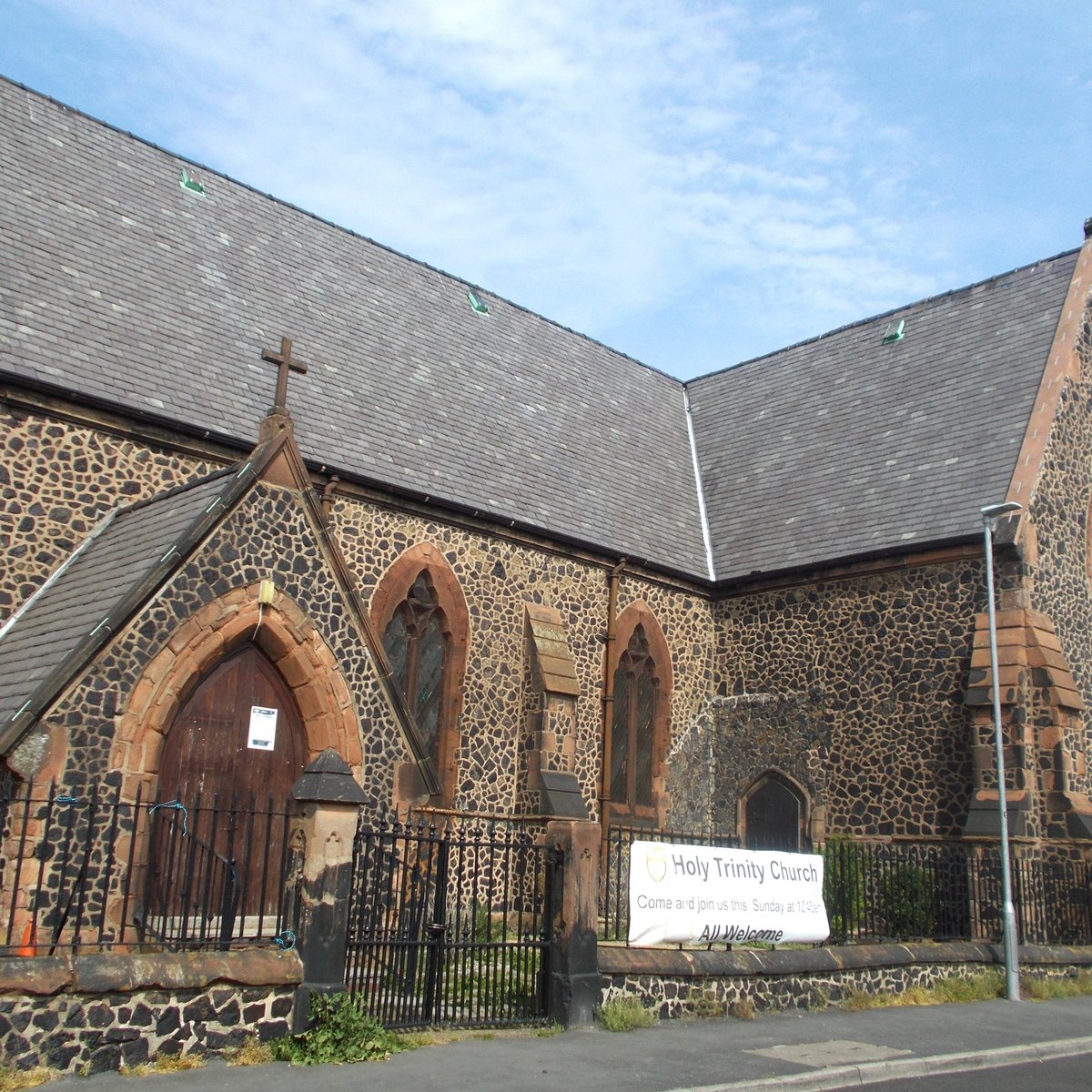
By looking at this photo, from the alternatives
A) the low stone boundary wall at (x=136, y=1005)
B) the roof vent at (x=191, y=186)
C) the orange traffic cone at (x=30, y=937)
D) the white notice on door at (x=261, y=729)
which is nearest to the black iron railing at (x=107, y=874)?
the orange traffic cone at (x=30, y=937)

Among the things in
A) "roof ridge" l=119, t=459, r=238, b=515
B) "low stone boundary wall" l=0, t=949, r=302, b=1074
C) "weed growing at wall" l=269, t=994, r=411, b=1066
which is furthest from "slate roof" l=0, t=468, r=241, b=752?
"weed growing at wall" l=269, t=994, r=411, b=1066

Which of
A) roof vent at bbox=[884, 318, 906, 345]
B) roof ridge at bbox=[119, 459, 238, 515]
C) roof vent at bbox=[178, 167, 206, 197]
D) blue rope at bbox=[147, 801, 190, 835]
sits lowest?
blue rope at bbox=[147, 801, 190, 835]

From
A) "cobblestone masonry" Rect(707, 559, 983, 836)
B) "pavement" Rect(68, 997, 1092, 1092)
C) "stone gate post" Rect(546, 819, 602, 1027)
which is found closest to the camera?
"pavement" Rect(68, 997, 1092, 1092)

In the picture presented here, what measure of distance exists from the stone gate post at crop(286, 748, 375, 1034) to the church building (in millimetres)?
2228

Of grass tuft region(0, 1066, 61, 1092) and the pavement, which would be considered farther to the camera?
the pavement

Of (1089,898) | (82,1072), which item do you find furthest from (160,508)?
(1089,898)

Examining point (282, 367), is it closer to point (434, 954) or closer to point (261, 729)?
point (261, 729)

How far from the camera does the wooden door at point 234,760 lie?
11.9 m

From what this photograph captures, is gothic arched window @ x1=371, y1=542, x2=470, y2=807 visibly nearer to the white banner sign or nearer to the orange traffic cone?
the white banner sign

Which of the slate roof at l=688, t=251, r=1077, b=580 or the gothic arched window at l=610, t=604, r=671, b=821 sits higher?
the slate roof at l=688, t=251, r=1077, b=580

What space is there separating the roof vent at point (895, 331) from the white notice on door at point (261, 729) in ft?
56.4

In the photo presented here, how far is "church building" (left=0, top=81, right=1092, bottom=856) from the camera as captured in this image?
12211 mm

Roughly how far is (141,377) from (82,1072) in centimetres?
929

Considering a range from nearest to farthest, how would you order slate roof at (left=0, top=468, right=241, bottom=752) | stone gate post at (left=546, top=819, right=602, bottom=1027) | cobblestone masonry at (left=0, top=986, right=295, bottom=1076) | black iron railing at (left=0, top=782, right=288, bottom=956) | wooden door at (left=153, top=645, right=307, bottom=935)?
cobblestone masonry at (left=0, top=986, right=295, bottom=1076)
black iron railing at (left=0, top=782, right=288, bottom=956)
slate roof at (left=0, top=468, right=241, bottom=752)
stone gate post at (left=546, top=819, right=602, bottom=1027)
wooden door at (left=153, top=645, right=307, bottom=935)
